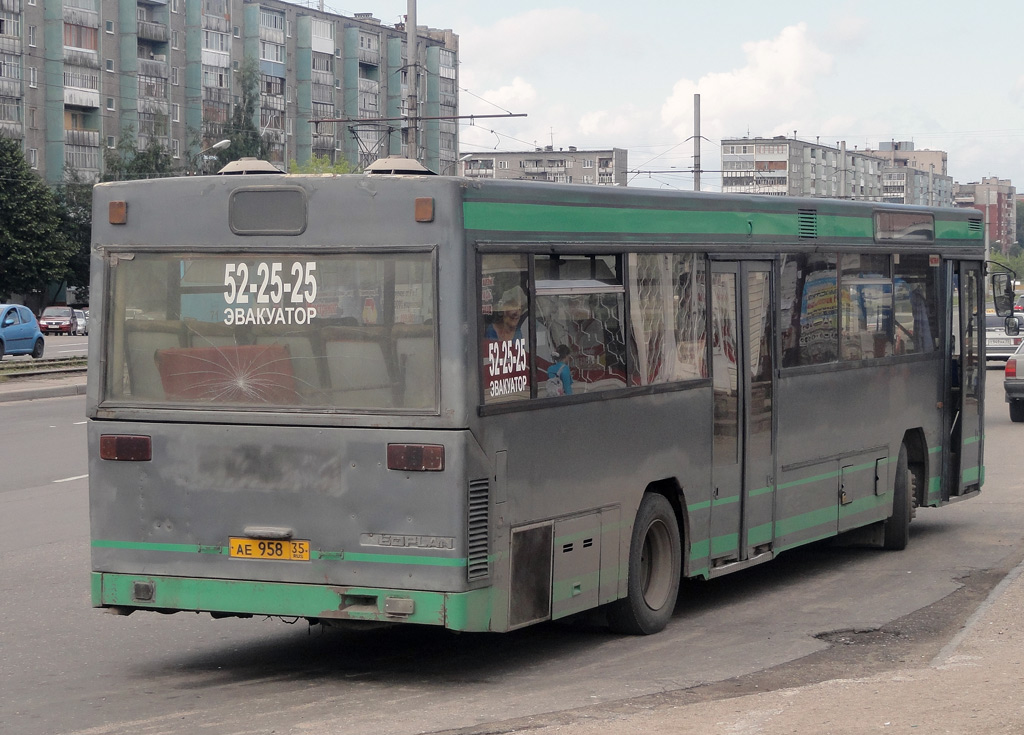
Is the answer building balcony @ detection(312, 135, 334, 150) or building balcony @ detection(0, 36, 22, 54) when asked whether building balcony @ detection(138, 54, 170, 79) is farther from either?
building balcony @ detection(312, 135, 334, 150)

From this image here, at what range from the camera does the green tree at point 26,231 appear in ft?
247

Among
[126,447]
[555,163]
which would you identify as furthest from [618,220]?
[555,163]

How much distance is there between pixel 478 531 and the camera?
23.3ft

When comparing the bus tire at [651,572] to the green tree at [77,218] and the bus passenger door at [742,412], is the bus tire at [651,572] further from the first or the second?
the green tree at [77,218]

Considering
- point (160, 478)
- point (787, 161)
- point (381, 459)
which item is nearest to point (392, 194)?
point (381, 459)

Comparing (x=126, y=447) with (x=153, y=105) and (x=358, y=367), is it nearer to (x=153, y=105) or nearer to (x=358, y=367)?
(x=358, y=367)

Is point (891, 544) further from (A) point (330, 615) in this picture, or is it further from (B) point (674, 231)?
(A) point (330, 615)

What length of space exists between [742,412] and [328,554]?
3476 millimetres

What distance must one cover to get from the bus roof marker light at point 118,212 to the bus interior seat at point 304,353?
3.25ft

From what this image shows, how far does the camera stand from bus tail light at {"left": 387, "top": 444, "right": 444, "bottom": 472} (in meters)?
7.01

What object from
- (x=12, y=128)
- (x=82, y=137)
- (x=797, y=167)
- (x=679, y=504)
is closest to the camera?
(x=679, y=504)

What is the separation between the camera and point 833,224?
11.0 meters

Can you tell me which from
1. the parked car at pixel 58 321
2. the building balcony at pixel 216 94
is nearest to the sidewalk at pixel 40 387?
the parked car at pixel 58 321

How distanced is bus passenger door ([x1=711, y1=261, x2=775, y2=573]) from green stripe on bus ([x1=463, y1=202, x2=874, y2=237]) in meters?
0.27
